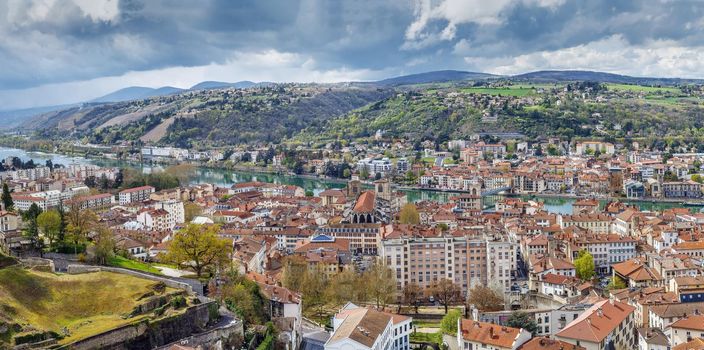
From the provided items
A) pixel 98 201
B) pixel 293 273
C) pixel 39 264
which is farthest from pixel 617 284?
pixel 98 201

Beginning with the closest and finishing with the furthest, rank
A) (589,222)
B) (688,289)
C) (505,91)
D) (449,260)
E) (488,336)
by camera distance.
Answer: (488,336), (688,289), (449,260), (589,222), (505,91)

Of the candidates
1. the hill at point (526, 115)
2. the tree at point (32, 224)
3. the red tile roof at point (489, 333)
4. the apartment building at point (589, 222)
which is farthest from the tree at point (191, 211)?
the hill at point (526, 115)

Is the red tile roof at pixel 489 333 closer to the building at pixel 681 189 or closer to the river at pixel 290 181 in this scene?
the river at pixel 290 181

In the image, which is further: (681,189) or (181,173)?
(181,173)

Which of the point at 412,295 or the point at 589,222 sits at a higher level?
the point at 589,222

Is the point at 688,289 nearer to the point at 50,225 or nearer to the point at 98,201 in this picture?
the point at 50,225

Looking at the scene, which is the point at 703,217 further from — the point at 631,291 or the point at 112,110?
the point at 112,110

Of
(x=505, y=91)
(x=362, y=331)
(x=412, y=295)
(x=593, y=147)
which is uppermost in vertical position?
(x=505, y=91)

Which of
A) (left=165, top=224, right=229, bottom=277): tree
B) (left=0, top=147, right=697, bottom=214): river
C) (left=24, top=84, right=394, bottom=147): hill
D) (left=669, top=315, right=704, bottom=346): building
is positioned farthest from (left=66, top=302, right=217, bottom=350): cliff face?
(left=24, top=84, right=394, bottom=147): hill
